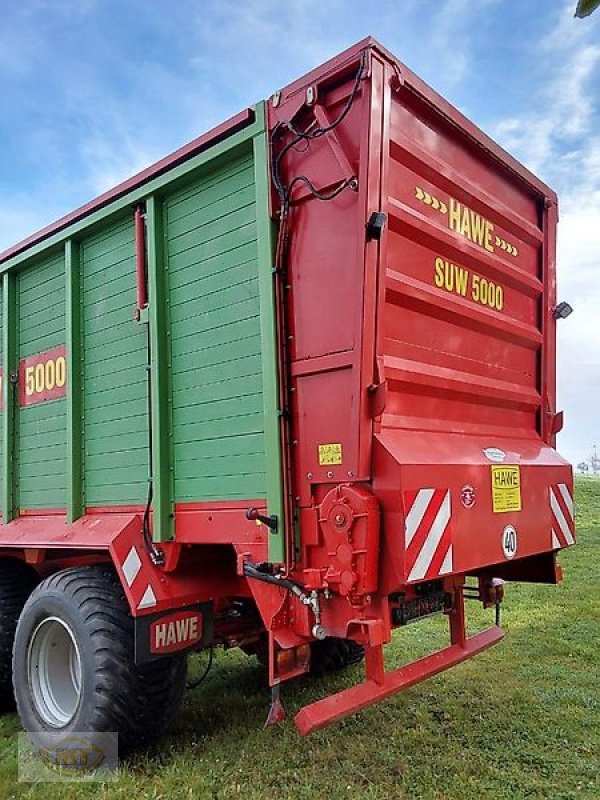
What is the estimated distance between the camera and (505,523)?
360cm

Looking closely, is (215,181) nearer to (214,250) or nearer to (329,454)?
(214,250)

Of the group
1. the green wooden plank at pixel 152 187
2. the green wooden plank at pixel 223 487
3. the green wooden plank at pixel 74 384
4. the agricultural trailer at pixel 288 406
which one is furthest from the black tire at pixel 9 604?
the green wooden plank at pixel 152 187

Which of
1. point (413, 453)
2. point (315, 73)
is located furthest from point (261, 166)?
point (413, 453)

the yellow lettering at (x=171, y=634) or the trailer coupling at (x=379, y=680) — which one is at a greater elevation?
the yellow lettering at (x=171, y=634)

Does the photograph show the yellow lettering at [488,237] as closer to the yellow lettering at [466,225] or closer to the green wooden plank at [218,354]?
the yellow lettering at [466,225]

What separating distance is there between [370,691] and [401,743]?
0.95 m

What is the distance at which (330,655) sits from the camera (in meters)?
5.15

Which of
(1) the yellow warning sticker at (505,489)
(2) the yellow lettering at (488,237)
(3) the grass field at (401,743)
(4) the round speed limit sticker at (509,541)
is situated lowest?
(3) the grass field at (401,743)

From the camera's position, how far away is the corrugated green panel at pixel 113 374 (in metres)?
3.98

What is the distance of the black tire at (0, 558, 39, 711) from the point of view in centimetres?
466

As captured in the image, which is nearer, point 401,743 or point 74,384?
point 401,743

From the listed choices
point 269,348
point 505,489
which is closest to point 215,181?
point 269,348

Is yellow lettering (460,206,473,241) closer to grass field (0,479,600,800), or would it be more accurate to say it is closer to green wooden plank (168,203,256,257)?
green wooden plank (168,203,256,257)

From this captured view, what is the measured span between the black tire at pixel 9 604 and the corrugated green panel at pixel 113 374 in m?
1.09
